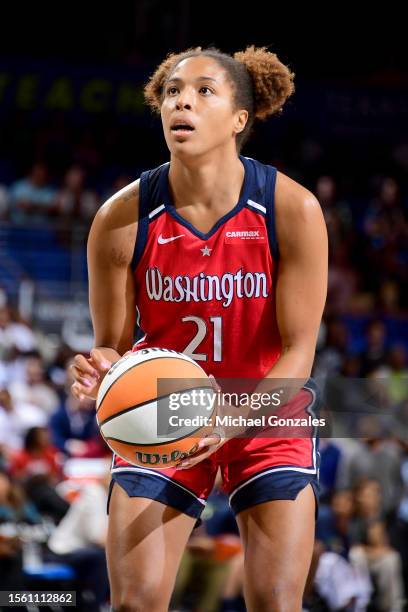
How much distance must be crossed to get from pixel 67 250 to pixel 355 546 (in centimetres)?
555

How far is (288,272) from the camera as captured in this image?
12.7 feet

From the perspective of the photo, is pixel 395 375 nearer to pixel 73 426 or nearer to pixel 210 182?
pixel 73 426

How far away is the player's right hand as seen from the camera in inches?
153

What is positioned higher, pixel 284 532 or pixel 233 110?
pixel 233 110

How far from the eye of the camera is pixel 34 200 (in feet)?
41.8

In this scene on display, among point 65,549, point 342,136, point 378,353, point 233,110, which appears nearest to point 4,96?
point 342,136

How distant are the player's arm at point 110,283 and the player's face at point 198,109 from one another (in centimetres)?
29

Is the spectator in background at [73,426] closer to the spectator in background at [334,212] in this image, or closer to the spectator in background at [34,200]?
the spectator in background at [34,200]

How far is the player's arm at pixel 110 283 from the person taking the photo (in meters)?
3.91

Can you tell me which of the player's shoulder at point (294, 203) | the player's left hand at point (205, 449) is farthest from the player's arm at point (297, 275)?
the player's left hand at point (205, 449)

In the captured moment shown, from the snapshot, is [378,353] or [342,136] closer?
[378,353]

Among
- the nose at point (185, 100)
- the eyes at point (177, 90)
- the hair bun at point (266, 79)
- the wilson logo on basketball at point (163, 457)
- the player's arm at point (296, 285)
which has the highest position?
the hair bun at point (266, 79)

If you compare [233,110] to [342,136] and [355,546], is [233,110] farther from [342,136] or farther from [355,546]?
[342,136]

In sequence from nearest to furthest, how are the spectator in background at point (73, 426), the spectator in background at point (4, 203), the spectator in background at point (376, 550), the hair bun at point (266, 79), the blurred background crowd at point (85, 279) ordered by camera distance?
the hair bun at point (266, 79) → the blurred background crowd at point (85, 279) → the spectator in background at point (376, 550) → the spectator in background at point (73, 426) → the spectator in background at point (4, 203)
